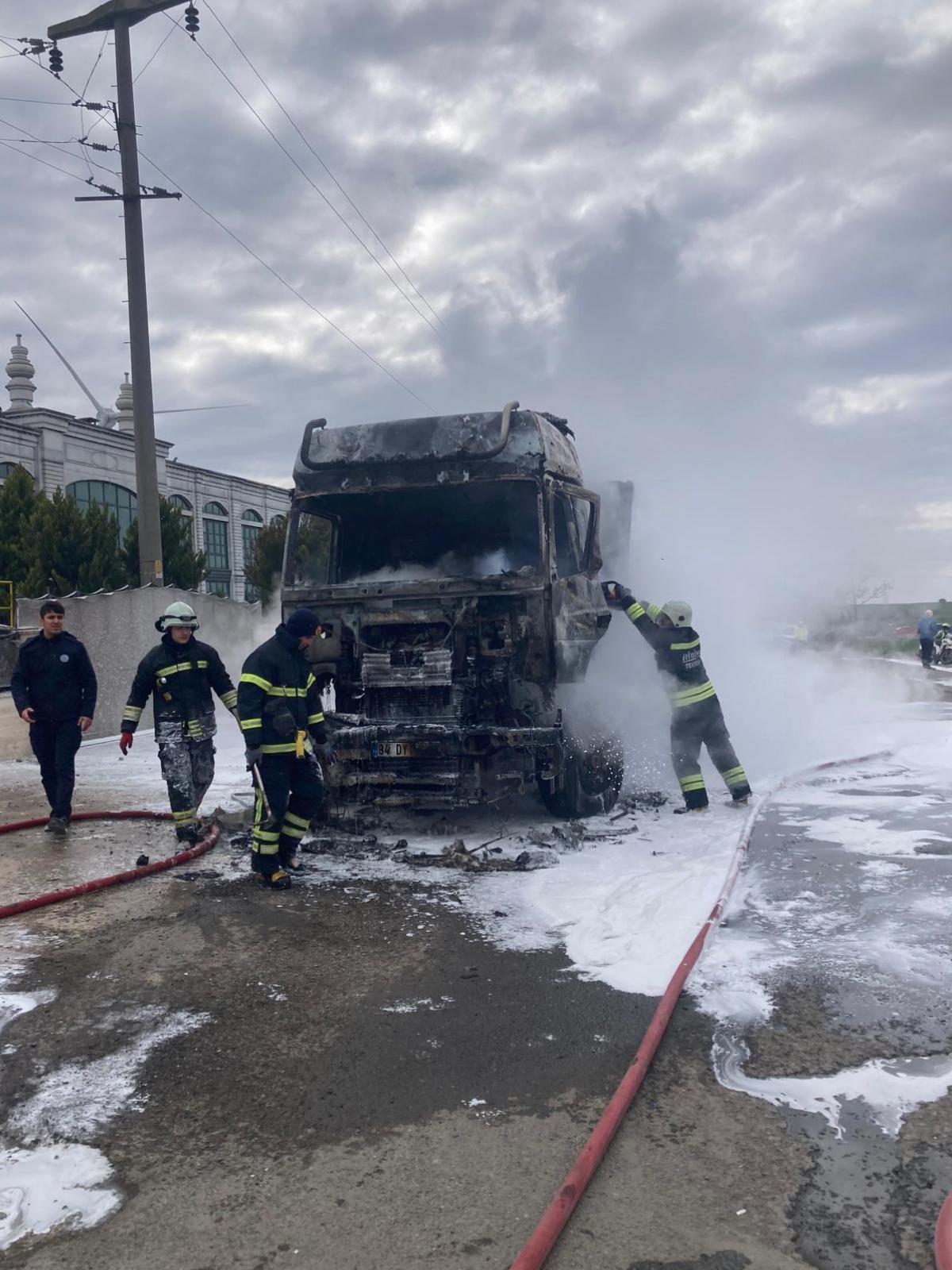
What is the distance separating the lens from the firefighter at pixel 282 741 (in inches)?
241

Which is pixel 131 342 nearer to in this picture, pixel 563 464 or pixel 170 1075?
pixel 563 464

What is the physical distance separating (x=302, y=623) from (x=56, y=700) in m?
2.51

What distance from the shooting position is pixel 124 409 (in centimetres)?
4356

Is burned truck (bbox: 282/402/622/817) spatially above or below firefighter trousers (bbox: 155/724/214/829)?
above

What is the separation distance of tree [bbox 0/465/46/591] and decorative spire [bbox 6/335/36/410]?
12.5m

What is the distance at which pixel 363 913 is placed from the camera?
5.52m

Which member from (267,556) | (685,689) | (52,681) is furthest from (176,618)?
(267,556)

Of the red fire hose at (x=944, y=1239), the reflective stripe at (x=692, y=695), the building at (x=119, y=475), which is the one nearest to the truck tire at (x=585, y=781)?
the reflective stripe at (x=692, y=695)

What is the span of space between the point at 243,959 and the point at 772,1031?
7.87 ft

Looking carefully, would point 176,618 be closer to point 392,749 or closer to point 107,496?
point 392,749

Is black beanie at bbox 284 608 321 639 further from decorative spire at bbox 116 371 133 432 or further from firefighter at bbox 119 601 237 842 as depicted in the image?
decorative spire at bbox 116 371 133 432

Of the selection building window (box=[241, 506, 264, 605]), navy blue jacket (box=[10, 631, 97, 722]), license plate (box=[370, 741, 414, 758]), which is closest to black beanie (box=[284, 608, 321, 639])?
license plate (box=[370, 741, 414, 758])

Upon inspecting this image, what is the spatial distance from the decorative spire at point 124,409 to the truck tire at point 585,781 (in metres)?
38.2

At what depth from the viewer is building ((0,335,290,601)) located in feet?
115
